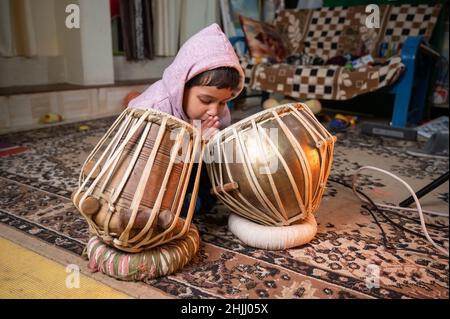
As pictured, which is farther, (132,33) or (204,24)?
(132,33)

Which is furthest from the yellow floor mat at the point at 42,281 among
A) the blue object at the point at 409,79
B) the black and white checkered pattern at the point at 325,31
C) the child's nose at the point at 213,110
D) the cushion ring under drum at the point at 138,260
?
the black and white checkered pattern at the point at 325,31

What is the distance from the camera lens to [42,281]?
0.80 meters

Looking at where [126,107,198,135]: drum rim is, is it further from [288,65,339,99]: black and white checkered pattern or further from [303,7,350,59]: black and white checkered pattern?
[303,7,350,59]: black and white checkered pattern

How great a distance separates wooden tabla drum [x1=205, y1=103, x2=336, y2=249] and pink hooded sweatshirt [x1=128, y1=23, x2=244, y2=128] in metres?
0.21

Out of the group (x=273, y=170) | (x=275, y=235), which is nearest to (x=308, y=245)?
(x=275, y=235)

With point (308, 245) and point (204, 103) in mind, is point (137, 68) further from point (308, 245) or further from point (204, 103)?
point (308, 245)

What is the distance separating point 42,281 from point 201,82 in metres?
0.63

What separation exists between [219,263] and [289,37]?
9.93 feet

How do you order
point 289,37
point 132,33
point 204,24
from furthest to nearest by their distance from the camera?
point 289,37
point 132,33
point 204,24

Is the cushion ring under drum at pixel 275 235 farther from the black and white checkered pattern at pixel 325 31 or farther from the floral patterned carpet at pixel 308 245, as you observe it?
the black and white checkered pattern at pixel 325 31

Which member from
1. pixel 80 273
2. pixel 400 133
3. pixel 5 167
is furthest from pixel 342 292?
pixel 400 133
